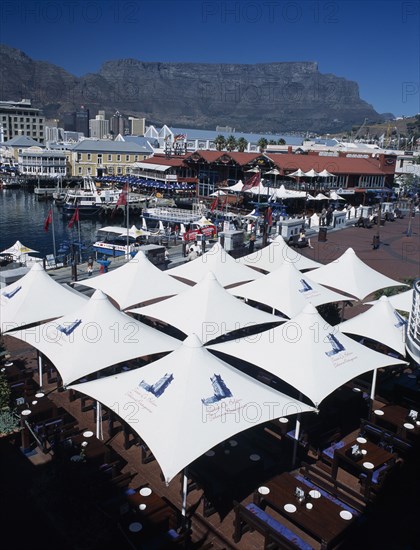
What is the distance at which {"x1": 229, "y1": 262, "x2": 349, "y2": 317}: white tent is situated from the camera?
15320mm

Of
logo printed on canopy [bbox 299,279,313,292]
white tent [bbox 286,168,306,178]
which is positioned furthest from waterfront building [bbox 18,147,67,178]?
logo printed on canopy [bbox 299,279,313,292]

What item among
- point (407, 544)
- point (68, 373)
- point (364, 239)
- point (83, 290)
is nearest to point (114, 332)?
point (68, 373)

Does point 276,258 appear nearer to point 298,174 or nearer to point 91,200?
point 298,174

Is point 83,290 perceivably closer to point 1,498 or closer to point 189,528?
point 1,498

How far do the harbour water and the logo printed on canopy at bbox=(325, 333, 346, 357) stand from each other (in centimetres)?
2916

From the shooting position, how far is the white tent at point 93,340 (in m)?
10.7

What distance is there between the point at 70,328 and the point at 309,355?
5526mm

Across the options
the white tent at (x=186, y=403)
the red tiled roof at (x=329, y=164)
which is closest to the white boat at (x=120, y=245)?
the white tent at (x=186, y=403)

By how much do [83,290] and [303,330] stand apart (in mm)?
11764

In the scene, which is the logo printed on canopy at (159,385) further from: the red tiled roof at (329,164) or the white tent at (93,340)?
the red tiled roof at (329,164)

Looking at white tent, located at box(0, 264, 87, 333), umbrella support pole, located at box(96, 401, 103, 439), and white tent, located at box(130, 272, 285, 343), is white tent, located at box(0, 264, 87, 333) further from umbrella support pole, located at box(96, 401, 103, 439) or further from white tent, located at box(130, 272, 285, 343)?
umbrella support pole, located at box(96, 401, 103, 439)

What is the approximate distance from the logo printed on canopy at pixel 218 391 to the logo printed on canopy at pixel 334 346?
2932 millimetres

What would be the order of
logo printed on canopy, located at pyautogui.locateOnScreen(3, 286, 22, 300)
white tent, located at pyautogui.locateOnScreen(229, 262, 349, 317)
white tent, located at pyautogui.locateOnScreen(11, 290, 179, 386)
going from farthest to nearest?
white tent, located at pyautogui.locateOnScreen(229, 262, 349, 317)
logo printed on canopy, located at pyautogui.locateOnScreen(3, 286, 22, 300)
white tent, located at pyautogui.locateOnScreen(11, 290, 179, 386)

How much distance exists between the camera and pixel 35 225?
58.1m
